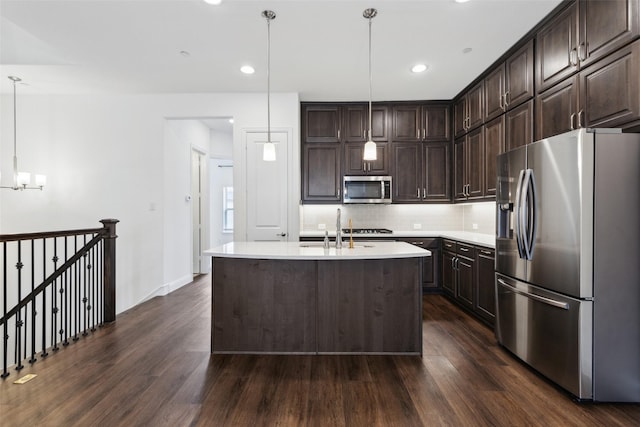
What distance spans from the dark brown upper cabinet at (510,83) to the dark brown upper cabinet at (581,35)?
0.44ft

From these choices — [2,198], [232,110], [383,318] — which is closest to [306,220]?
[232,110]

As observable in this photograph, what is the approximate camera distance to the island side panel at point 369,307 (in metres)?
2.82

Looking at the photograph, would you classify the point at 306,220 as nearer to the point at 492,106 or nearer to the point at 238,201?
the point at 238,201

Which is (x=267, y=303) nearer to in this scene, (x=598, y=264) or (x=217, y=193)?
(x=598, y=264)

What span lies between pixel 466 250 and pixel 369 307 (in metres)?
1.74

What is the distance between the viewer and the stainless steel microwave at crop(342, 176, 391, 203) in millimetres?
4953

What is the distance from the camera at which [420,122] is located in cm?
503

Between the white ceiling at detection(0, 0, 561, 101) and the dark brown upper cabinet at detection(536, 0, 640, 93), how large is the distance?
0.70 ft

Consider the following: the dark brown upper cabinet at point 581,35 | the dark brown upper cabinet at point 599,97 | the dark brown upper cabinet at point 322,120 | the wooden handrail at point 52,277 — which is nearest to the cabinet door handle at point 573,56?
the dark brown upper cabinet at point 581,35

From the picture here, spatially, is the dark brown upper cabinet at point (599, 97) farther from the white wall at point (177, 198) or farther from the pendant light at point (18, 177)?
the pendant light at point (18, 177)

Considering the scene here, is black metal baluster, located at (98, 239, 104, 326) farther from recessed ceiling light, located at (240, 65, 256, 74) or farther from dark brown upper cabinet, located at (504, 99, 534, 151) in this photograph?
dark brown upper cabinet, located at (504, 99, 534, 151)

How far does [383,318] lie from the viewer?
282cm

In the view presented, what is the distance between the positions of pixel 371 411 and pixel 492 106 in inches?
138

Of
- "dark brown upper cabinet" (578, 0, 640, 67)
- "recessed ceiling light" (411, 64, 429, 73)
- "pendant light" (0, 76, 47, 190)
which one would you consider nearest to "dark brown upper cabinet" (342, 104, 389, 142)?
"recessed ceiling light" (411, 64, 429, 73)
